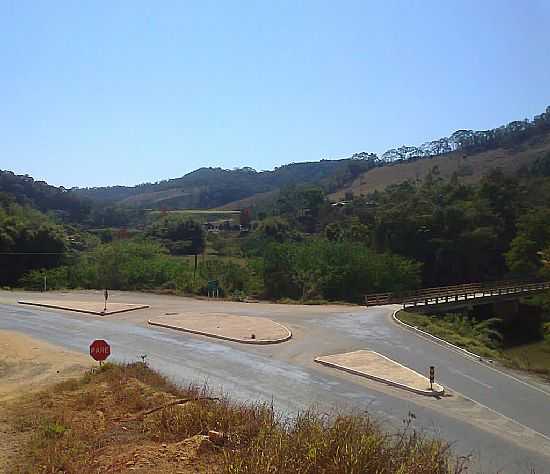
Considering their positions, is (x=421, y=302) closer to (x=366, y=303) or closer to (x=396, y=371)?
(x=366, y=303)

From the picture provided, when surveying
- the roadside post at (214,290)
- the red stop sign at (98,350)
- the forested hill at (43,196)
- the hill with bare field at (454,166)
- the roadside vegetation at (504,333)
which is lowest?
the roadside vegetation at (504,333)

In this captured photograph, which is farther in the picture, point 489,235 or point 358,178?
point 358,178

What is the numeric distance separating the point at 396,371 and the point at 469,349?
28.7 ft

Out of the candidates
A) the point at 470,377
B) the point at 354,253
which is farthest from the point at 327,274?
the point at 470,377

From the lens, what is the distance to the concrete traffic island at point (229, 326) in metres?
29.8

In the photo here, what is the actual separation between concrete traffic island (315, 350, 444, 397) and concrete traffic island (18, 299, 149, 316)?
58.8 ft

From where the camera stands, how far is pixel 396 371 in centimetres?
2292

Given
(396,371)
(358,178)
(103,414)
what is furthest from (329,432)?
(358,178)

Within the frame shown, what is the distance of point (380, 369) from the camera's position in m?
23.3

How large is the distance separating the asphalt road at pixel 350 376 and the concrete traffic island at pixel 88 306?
5.23 ft

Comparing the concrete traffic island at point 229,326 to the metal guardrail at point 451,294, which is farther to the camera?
the metal guardrail at point 451,294

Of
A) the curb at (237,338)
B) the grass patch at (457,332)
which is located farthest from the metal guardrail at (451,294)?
the curb at (237,338)

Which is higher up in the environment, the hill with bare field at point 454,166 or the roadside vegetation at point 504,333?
the hill with bare field at point 454,166

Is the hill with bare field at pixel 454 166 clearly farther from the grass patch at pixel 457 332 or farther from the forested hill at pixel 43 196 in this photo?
the grass patch at pixel 457 332
